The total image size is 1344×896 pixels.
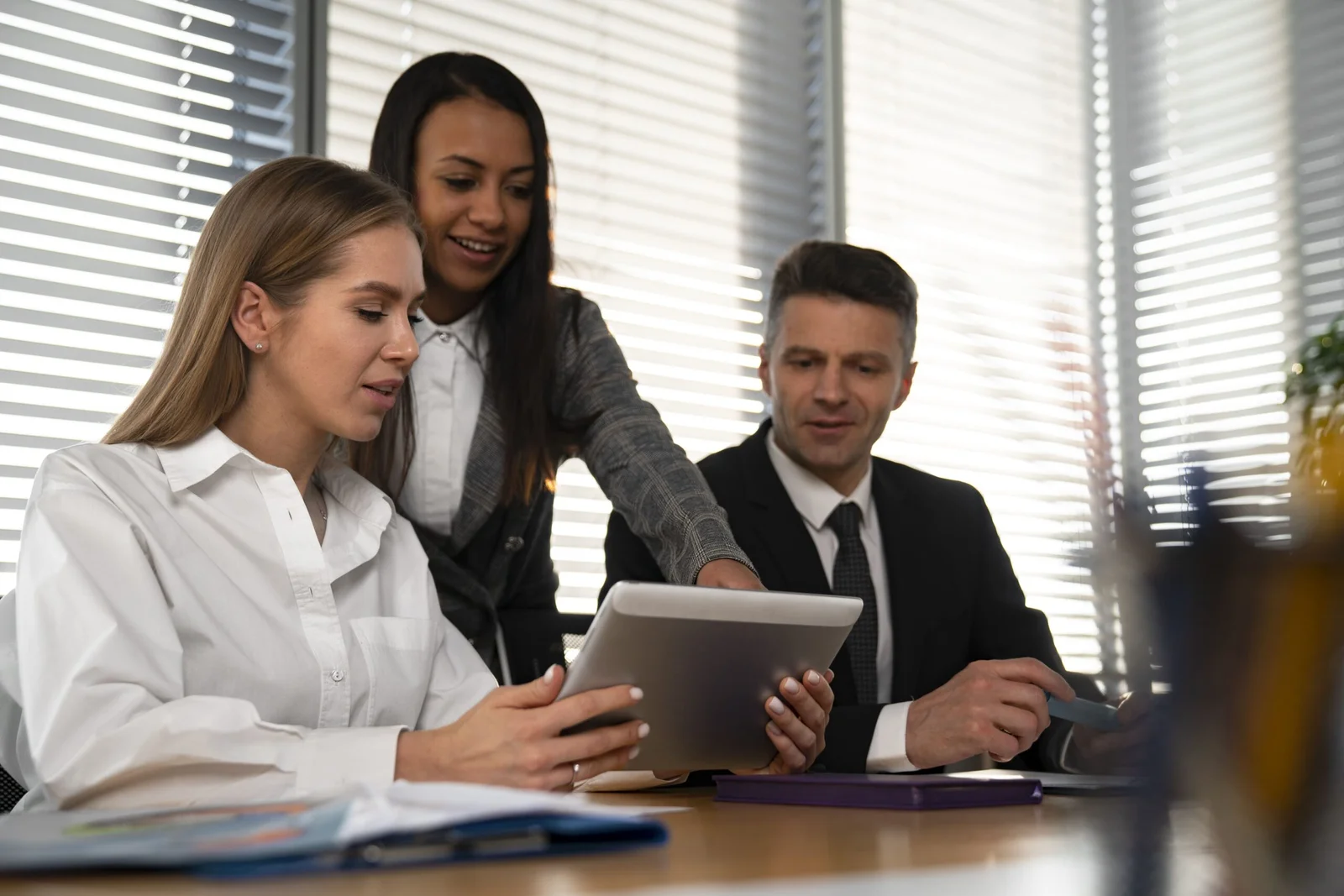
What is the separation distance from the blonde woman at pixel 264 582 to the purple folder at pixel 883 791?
130mm

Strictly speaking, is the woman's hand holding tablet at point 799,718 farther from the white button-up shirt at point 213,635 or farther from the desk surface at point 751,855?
the white button-up shirt at point 213,635

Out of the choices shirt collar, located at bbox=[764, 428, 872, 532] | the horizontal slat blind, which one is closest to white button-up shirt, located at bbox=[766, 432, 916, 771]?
shirt collar, located at bbox=[764, 428, 872, 532]

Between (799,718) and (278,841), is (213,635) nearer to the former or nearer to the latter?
(799,718)

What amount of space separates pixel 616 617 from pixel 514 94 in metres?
1.15

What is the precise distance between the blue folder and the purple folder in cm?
41

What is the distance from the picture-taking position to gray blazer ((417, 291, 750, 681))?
1.86m

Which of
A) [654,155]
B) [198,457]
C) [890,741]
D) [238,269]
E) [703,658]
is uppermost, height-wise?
[654,155]

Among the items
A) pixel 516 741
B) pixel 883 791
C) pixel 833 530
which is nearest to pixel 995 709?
pixel 883 791

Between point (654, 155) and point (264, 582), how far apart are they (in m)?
2.23

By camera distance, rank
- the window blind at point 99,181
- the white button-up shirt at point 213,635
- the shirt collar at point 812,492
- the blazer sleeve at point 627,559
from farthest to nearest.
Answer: the window blind at point 99,181 → the shirt collar at point 812,492 → the blazer sleeve at point 627,559 → the white button-up shirt at point 213,635

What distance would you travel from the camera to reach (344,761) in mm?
1188

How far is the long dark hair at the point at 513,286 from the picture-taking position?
6.43ft

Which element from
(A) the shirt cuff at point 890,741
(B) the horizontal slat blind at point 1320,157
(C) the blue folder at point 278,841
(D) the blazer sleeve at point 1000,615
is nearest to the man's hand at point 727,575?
(A) the shirt cuff at point 890,741

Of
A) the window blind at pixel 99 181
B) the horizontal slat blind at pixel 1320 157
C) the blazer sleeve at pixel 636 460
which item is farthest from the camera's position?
the horizontal slat blind at pixel 1320 157
